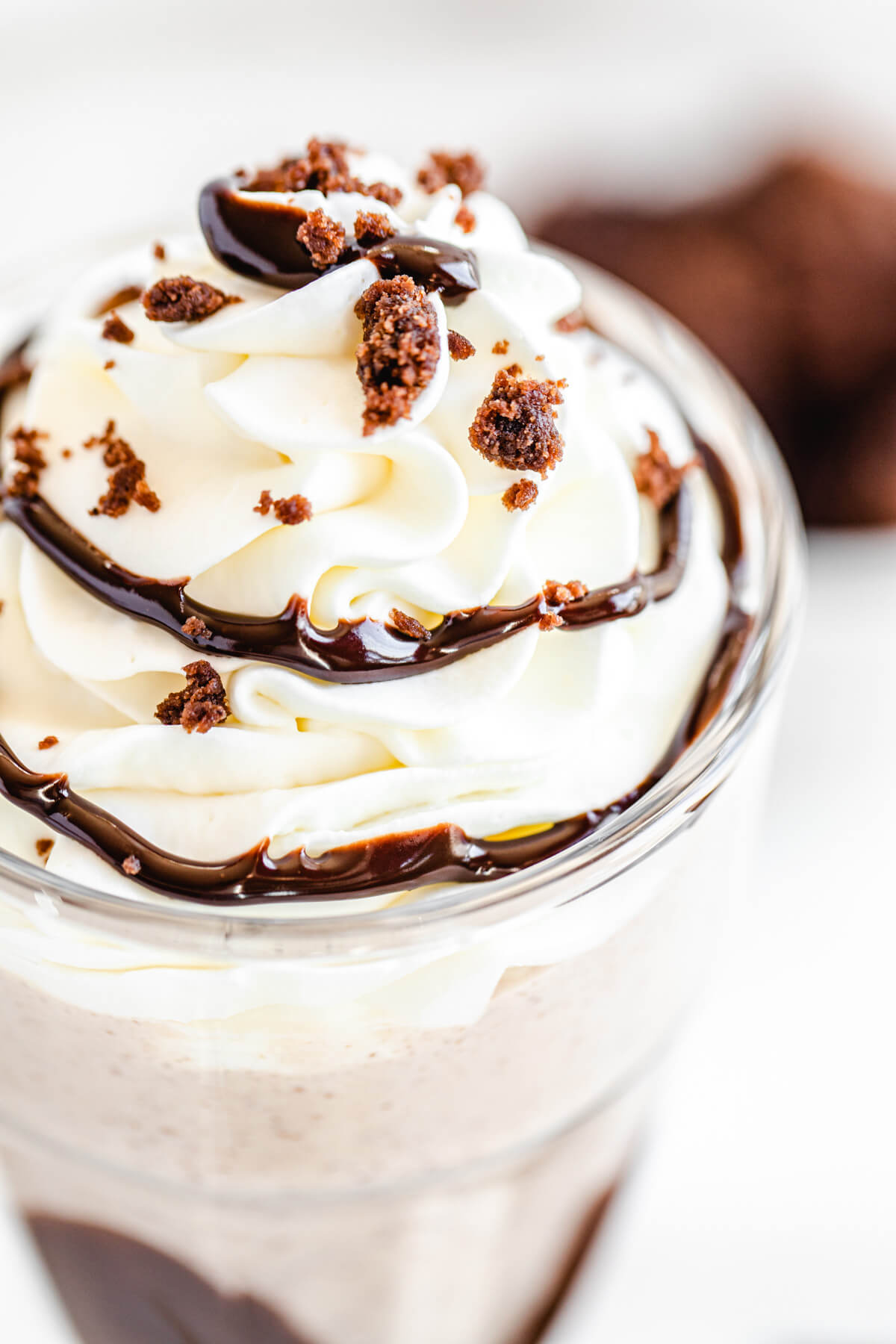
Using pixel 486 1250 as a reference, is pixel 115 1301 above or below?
below

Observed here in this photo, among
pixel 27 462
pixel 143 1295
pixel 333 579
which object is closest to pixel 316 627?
pixel 333 579

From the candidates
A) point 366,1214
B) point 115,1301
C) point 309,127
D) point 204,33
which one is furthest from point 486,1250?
point 204,33

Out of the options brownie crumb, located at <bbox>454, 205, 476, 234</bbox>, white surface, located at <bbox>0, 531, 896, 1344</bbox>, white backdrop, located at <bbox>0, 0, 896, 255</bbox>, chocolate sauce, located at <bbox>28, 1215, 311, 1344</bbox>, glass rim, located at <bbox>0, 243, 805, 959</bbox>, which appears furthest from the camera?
white backdrop, located at <bbox>0, 0, 896, 255</bbox>

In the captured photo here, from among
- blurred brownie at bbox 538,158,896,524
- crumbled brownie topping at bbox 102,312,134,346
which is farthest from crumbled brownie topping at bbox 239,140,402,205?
blurred brownie at bbox 538,158,896,524

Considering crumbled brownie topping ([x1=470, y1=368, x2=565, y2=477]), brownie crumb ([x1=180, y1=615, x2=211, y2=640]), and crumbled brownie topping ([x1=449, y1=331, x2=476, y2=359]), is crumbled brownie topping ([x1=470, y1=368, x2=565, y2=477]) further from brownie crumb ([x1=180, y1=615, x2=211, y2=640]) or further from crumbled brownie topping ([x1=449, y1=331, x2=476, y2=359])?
brownie crumb ([x1=180, y1=615, x2=211, y2=640])

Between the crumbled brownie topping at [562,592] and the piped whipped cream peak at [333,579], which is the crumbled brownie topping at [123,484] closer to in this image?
the piped whipped cream peak at [333,579]

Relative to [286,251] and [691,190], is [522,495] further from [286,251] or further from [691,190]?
[691,190]

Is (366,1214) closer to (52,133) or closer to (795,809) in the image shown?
(795,809)
